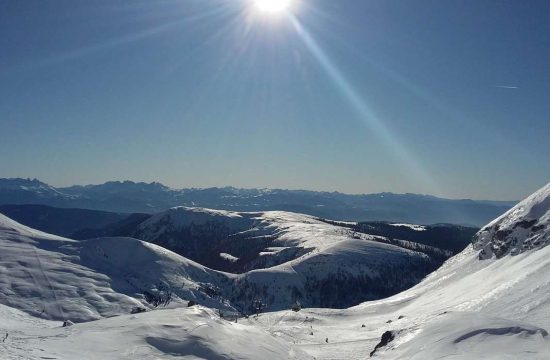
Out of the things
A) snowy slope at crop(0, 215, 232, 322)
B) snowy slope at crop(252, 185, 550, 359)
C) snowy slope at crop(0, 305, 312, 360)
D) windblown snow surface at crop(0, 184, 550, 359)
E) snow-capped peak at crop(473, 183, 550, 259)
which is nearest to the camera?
windblown snow surface at crop(0, 184, 550, 359)

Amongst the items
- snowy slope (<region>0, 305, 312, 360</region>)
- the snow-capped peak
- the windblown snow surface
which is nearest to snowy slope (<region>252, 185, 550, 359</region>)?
the windblown snow surface

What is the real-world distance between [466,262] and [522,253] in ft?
90.5

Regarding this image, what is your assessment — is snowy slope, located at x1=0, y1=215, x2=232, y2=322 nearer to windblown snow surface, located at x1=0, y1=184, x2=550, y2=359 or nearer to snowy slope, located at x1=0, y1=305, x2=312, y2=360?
windblown snow surface, located at x1=0, y1=184, x2=550, y2=359

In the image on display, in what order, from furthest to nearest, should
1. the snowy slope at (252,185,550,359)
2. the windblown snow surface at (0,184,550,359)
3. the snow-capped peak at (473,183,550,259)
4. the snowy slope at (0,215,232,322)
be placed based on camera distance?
1. the snowy slope at (0,215,232,322)
2. the snow-capped peak at (473,183,550,259)
3. the snowy slope at (252,185,550,359)
4. the windblown snow surface at (0,184,550,359)

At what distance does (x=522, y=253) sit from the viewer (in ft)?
260

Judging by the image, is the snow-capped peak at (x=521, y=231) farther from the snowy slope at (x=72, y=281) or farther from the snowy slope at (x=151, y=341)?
the snowy slope at (x=72, y=281)

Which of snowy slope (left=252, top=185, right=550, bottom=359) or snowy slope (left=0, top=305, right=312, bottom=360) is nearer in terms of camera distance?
snowy slope (left=252, top=185, right=550, bottom=359)

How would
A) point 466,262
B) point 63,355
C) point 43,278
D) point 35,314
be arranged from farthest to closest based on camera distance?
point 43,278 < point 35,314 < point 466,262 < point 63,355

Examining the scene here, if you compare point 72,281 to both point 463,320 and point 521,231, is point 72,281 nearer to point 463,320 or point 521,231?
point 521,231

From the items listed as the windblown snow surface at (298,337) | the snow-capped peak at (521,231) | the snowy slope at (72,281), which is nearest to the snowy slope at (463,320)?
the windblown snow surface at (298,337)

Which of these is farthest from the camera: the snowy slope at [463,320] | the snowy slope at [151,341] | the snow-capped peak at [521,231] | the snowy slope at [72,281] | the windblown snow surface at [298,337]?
the snowy slope at [72,281]

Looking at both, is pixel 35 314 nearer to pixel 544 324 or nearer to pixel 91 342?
pixel 91 342

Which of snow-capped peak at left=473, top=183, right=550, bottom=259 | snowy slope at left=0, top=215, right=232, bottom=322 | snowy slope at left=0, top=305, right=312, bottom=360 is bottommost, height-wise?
snowy slope at left=0, top=215, right=232, bottom=322

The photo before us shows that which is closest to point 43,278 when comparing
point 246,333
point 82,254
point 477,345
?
point 82,254
